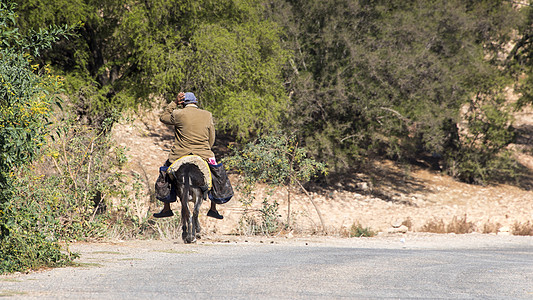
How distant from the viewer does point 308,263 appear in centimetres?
845

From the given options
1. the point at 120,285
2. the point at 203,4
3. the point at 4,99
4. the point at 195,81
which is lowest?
the point at 120,285

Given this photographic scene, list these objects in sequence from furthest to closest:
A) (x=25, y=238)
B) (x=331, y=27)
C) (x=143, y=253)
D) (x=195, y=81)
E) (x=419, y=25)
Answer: (x=419, y=25) < (x=331, y=27) < (x=195, y=81) < (x=143, y=253) < (x=25, y=238)

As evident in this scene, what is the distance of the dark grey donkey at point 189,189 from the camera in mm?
10797

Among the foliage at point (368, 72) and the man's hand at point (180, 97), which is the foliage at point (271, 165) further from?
the foliage at point (368, 72)

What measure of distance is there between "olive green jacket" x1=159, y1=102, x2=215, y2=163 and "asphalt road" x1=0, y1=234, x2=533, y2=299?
1.55 m

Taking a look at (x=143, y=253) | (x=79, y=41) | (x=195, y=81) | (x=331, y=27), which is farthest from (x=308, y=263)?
(x=331, y=27)

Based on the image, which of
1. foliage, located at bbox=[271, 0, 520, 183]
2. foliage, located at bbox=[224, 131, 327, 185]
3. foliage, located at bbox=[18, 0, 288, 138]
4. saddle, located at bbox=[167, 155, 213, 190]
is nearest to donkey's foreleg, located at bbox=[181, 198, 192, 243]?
saddle, located at bbox=[167, 155, 213, 190]

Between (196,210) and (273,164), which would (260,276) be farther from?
(273,164)

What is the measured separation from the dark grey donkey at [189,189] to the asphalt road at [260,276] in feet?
1.28

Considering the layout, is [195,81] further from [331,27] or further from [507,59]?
[507,59]

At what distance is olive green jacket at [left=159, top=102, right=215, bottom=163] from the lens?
10.9 m

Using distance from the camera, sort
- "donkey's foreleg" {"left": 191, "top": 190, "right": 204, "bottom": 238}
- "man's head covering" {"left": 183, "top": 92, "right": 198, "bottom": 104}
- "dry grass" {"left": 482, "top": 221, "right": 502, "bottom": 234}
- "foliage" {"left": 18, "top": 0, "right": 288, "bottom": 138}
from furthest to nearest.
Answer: "foliage" {"left": 18, "top": 0, "right": 288, "bottom": 138} < "dry grass" {"left": 482, "top": 221, "right": 502, "bottom": 234} < "man's head covering" {"left": 183, "top": 92, "right": 198, "bottom": 104} < "donkey's foreleg" {"left": 191, "top": 190, "right": 204, "bottom": 238}

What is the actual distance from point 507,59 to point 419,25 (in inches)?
359

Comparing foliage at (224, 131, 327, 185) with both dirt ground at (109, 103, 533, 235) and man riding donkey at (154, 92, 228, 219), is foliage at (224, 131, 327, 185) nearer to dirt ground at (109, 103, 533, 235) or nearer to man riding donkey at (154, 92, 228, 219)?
dirt ground at (109, 103, 533, 235)
